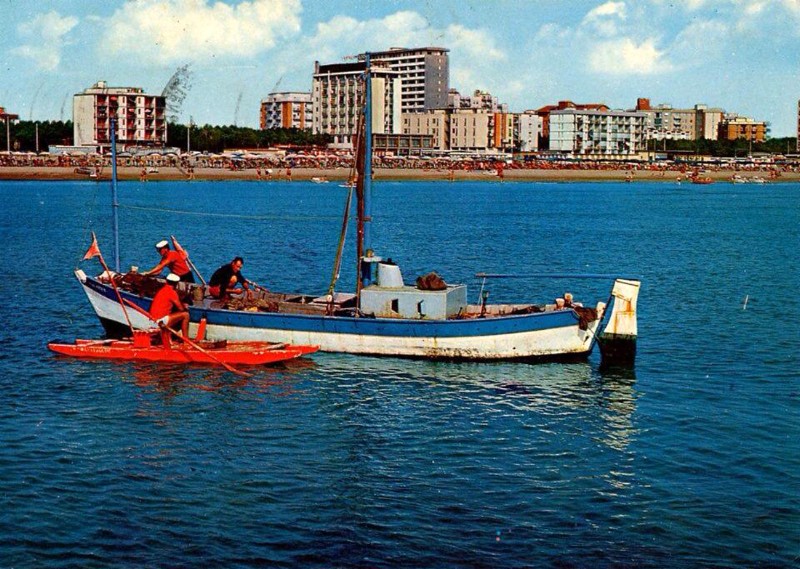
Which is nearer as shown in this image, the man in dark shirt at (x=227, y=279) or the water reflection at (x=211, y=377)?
the water reflection at (x=211, y=377)

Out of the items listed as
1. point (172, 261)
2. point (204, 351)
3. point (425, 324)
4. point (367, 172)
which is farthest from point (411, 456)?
point (172, 261)

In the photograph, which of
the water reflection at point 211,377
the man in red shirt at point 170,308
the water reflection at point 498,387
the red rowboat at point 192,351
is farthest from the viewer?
the man in red shirt at point 170,308

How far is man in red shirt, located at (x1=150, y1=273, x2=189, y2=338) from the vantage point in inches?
1222

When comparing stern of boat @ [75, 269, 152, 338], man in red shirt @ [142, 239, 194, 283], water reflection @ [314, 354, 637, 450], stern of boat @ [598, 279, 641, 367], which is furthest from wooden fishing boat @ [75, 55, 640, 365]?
stern of boat @ [75, 269, 152, 338]

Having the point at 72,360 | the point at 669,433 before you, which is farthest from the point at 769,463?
the point at 72,360

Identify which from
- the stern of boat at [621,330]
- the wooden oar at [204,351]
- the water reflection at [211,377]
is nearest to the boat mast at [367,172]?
the water reflection at [211,377]

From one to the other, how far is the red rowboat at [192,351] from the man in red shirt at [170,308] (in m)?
0.62

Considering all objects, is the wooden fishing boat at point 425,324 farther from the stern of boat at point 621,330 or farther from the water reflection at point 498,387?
the water reflection at point 498,387

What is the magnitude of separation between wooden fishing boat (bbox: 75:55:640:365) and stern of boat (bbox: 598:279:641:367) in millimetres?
28

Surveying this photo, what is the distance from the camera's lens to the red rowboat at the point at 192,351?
30609 millimetres

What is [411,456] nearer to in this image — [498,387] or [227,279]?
[498,387]

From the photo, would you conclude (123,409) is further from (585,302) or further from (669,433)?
(585,302)

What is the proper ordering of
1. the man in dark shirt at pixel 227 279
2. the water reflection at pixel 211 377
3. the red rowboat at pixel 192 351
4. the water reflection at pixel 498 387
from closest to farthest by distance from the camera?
1. the water reflection at pixel 498 387
2. the water reflection at pixel 211 377
3. the red rowboat at pixel 192 351
4. the man in dark shirt at pixel 227 279

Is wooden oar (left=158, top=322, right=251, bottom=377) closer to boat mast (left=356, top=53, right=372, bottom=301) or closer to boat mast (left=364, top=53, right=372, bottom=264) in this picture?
boat mast (left=356, top=53, right=372, bottom=301)
